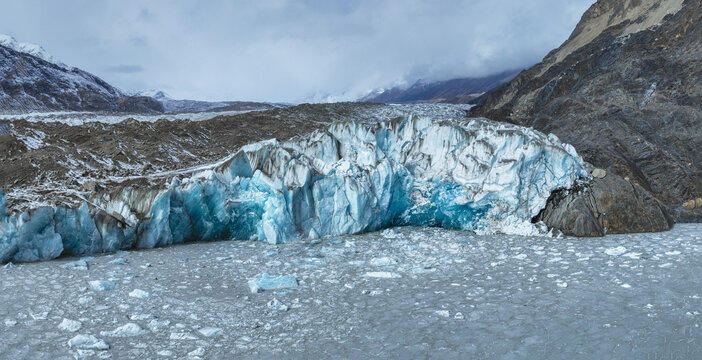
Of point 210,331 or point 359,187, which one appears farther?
point 359,187

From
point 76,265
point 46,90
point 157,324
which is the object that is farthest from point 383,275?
point 46,90

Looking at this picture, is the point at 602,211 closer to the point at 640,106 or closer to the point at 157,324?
the point at 157,324

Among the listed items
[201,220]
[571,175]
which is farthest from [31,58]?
[571,175]

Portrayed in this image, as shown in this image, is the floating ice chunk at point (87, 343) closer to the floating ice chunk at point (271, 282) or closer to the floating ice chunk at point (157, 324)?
the floating ice chunk at point (157, 324)

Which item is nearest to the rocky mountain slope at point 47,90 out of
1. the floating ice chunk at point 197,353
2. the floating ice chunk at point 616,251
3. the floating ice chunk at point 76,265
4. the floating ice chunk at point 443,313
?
the floating ice chunk at point 76,265

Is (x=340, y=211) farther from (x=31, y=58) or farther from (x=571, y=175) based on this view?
(x=31, y=58)

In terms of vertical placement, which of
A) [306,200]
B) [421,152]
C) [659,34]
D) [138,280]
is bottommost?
[138,280]
